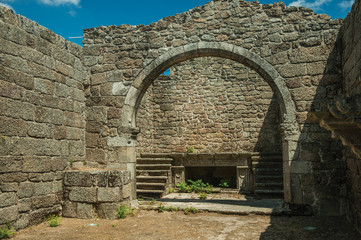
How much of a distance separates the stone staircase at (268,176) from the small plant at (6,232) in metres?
4.97

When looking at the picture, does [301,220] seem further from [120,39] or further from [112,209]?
[120,39]

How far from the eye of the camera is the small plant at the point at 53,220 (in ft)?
14.5

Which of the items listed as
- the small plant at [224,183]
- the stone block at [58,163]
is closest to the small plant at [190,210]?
the stone block at [58,163]

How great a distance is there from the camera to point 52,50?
506cm

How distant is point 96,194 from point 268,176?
434 cm

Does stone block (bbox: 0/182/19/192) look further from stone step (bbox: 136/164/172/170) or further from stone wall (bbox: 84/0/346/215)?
stone step (bbox: 136/164/172/170)

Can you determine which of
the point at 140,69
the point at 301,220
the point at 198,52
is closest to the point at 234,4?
the point at 198,52

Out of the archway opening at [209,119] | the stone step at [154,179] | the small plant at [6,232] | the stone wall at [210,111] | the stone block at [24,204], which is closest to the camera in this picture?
the small plant at [6,232]

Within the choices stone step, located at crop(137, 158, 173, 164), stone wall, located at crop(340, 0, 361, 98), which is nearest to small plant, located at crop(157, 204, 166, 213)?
stone step, located at crop(137, 158, 173, 164)

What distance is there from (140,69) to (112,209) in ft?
8.64

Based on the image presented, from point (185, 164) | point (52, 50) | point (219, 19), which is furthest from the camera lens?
point (185, 164)

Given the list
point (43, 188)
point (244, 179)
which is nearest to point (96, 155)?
point (43, 188)

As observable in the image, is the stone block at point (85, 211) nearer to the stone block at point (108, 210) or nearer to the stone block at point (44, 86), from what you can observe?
the stone block at point (108, 210)

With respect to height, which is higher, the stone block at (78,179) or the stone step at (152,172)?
the stone block at (78,179)
